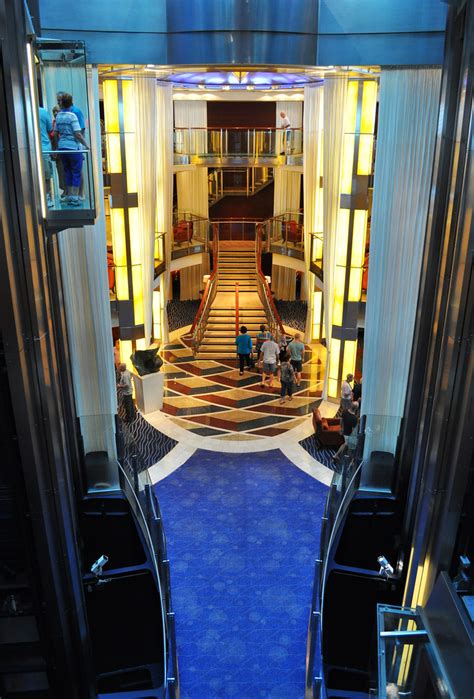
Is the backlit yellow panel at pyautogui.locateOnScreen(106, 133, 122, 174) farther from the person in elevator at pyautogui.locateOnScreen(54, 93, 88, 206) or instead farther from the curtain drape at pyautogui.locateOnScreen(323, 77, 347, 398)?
the person in elevator at pyautogui.locateOnScreen(54, 93, 88, 206)

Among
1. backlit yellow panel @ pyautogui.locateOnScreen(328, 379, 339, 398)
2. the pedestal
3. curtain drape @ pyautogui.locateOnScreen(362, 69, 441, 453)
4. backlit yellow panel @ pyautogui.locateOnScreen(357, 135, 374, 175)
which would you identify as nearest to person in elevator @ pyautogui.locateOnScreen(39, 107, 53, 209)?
curtain drape @ pyautogui.locateOnScreen(362, 69, 441, 453)

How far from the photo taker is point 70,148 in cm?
505

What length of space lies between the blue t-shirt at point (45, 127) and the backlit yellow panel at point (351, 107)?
7.28 metres

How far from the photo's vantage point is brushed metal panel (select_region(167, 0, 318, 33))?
6.63 m

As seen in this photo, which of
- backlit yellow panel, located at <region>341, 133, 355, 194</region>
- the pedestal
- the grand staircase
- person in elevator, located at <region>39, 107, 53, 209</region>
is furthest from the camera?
the grand staircase

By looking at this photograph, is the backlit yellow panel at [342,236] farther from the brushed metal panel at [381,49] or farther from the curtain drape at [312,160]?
the brushed metal panel at [381,49]

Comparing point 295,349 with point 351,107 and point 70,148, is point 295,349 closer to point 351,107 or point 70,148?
point 351,107

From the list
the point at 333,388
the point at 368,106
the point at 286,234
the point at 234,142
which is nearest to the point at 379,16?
the point at 368,106

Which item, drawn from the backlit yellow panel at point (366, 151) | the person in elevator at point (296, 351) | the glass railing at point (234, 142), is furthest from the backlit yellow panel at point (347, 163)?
the glass railing at point (234, 142)

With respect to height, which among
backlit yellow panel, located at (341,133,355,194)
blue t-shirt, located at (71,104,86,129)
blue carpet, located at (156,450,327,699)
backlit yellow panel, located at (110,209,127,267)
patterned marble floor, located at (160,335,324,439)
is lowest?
blue carpet, located at (156,450,327,699)

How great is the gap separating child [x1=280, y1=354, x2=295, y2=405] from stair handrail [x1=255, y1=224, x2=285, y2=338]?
A: 2.27 metres

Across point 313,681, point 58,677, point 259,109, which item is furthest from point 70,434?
point 259,109

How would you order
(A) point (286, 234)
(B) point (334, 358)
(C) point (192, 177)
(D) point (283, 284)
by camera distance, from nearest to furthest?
(B) point (334, 358)
(A) point (286, 234)
(C) point (192, 177)
(D) point (283, 284)

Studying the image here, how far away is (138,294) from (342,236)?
4.38m
